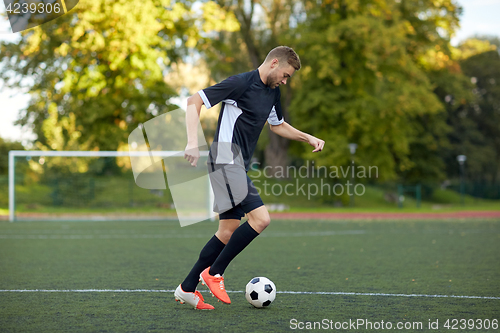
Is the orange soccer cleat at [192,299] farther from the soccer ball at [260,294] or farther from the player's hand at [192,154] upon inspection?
the player's hand at [192,154]

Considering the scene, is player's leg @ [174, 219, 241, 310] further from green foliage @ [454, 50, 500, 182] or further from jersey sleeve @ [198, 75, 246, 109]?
green foliage @ [454, 50, 500, 182]

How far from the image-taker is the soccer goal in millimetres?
18312

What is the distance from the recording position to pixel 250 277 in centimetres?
604

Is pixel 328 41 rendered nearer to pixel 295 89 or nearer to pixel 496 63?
pixel 295 89

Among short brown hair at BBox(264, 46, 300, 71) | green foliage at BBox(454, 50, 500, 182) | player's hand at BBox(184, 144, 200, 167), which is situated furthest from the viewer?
green foliage at BBox(454, 50, 500, 182)

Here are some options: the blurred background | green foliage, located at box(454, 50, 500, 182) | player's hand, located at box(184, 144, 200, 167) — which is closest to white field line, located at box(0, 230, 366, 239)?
the blurred background

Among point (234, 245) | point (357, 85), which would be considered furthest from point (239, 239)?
point (357, 85)

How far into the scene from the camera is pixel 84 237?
37.8ft

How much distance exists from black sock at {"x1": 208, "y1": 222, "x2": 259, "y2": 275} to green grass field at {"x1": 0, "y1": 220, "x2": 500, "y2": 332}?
347 millimetres

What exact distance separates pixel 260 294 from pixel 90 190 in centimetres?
1717

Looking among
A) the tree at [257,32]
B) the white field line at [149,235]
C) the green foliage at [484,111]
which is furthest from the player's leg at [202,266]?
the green foliage at [484,111]

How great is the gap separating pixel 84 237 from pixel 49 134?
524 inches

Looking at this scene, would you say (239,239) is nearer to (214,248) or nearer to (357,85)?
(214,248)

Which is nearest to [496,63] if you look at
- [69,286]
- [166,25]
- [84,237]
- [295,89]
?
[295,89]
